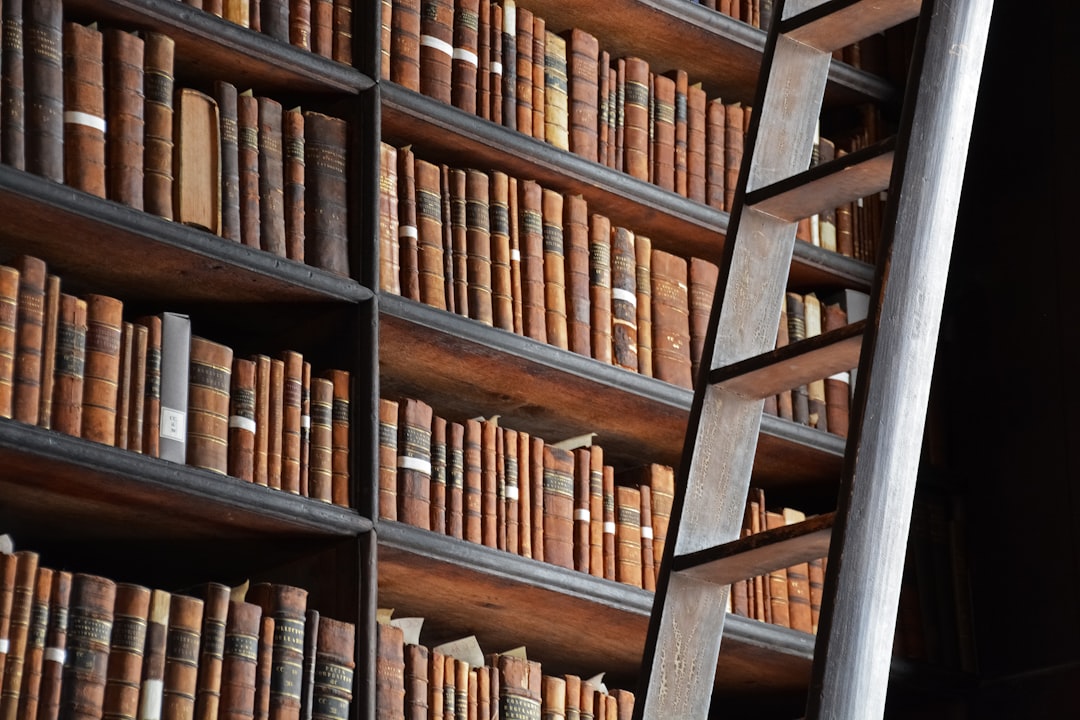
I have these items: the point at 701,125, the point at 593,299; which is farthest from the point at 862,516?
the point at 701,125

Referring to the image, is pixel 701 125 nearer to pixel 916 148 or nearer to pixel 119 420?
pixel 119 420

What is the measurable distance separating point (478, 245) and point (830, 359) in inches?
42.1

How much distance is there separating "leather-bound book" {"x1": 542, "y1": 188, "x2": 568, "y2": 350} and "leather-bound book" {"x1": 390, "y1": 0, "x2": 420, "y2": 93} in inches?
11.8

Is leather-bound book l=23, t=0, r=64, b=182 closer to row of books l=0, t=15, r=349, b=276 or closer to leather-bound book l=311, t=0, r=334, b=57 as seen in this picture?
row of books l=0, t=15, r=349, b=276

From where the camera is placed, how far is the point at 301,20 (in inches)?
104

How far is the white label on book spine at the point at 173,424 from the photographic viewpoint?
2314 millimetres

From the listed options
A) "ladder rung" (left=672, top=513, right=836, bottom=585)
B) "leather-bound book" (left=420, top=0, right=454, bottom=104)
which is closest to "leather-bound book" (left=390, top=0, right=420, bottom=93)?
"leather-bound book" (left=420, top=0, right=454, bottom=104)

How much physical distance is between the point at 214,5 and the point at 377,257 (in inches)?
17.3

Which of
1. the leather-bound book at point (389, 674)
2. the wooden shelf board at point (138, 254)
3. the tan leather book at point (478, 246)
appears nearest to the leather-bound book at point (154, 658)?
the leather-bound book at point (389, 674)

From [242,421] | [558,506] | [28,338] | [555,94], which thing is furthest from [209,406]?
[555,94]

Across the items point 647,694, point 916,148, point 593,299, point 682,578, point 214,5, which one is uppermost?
point 214,5

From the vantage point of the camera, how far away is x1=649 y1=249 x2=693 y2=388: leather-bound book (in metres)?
2.90

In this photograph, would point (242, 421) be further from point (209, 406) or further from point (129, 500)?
point (129, 500)

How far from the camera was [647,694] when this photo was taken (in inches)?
68.9
